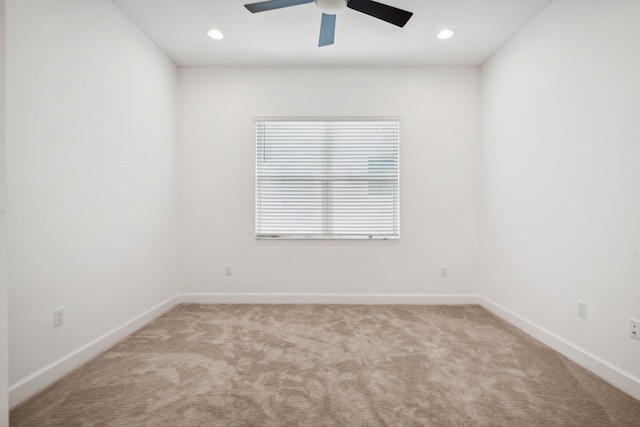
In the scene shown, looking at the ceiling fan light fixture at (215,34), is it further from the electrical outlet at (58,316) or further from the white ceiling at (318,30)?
the electrical outlet at (58,316)

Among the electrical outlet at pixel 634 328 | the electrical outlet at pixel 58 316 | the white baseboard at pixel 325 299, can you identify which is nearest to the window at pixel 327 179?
the white baseboard at pixel 325 299

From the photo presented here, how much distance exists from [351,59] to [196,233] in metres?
2.76

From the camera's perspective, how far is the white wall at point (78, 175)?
176cm

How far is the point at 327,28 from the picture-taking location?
8.14 feet

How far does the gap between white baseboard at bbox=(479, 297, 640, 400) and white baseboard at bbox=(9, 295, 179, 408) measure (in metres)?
3.62

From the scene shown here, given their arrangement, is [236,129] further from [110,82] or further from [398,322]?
[398,322]

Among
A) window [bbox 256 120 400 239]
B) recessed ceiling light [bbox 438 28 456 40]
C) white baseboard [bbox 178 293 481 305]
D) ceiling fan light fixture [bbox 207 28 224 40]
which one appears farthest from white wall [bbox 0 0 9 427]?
recessed ceiling light [bbox 438 28 456 40]

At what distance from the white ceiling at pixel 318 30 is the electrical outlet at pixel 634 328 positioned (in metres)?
2.51

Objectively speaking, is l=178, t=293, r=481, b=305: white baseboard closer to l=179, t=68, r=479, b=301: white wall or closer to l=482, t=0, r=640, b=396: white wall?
l=179, t=68, r=479, b=301: white wall

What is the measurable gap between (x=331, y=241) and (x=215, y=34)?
2523 mm

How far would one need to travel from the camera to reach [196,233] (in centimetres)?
363

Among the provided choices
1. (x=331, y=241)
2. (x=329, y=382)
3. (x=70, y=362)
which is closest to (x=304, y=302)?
(x=331, y=241)

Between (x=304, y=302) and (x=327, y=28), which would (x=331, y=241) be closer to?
(x=304, y=302)

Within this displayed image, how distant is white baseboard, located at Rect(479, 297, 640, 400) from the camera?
183 cm
